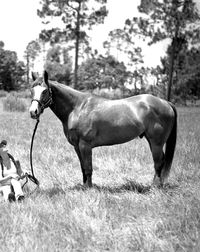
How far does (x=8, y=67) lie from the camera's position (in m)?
54.6

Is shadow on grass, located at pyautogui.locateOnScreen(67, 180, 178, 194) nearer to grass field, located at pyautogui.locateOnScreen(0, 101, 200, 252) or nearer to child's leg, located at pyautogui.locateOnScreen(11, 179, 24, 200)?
grass field, located at pyautogui.locateOnScreen(0, 101, 200, 252)

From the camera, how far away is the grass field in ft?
9.83

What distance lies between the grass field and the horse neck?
1172mm

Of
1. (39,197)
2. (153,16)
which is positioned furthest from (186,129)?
(153,16)

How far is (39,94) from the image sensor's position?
427 cm

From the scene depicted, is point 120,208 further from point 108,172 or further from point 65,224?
point 108,172

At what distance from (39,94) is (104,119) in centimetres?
102

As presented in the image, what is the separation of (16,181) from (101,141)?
1.34m

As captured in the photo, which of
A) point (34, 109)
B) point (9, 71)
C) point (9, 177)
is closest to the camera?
point (34, 109)

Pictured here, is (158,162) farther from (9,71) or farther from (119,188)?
(9,71)

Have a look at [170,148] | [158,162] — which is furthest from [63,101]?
[170,148]

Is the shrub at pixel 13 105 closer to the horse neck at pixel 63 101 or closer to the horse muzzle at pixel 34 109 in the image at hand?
the horse neck at pixel 63 101

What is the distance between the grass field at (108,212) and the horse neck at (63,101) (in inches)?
46.1

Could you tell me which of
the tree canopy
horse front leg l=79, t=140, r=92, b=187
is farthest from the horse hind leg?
the tree canopy
